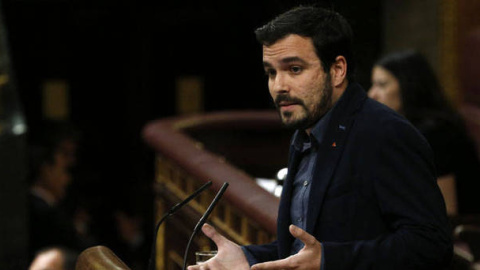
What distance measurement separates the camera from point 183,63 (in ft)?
28.0

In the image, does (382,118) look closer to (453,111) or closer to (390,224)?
(390,224)

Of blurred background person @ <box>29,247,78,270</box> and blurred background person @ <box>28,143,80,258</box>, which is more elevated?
blurred background person @ <box>29,247,78,270</box>

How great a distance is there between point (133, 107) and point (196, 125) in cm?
322

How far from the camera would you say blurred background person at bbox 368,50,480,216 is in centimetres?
364

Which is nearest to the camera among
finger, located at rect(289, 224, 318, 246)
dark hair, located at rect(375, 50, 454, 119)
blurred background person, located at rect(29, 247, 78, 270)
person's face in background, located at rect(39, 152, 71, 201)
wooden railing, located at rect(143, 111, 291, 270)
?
finger, located at rect(289, 224, 318, 246)

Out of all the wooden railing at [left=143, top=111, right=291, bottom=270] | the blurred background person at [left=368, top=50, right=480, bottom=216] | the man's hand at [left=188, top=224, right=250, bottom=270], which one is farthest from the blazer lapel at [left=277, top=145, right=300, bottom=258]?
the blurred background person at [left=368, top=50, right=480, bottom=216]

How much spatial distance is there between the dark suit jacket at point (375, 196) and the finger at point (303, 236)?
0.12 ft

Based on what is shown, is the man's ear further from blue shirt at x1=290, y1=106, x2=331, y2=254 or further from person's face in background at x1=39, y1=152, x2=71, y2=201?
person's face in background at x1=39, y1=152, x2=71, y2=201

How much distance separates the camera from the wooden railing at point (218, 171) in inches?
135

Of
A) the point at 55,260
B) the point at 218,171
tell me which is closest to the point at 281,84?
the point at 218,171

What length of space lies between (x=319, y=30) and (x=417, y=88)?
6.25ft

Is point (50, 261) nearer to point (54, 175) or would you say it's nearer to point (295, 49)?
point (54, 175)

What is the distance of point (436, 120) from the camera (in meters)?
3.75

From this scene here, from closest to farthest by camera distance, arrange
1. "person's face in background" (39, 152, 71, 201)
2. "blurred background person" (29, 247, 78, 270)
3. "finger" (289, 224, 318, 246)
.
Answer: "finger" (289, 224, 318, 246) < "blurred background person" (29, 247, 78, 270) < "person's face in background" (39, 152, 71, 201)
